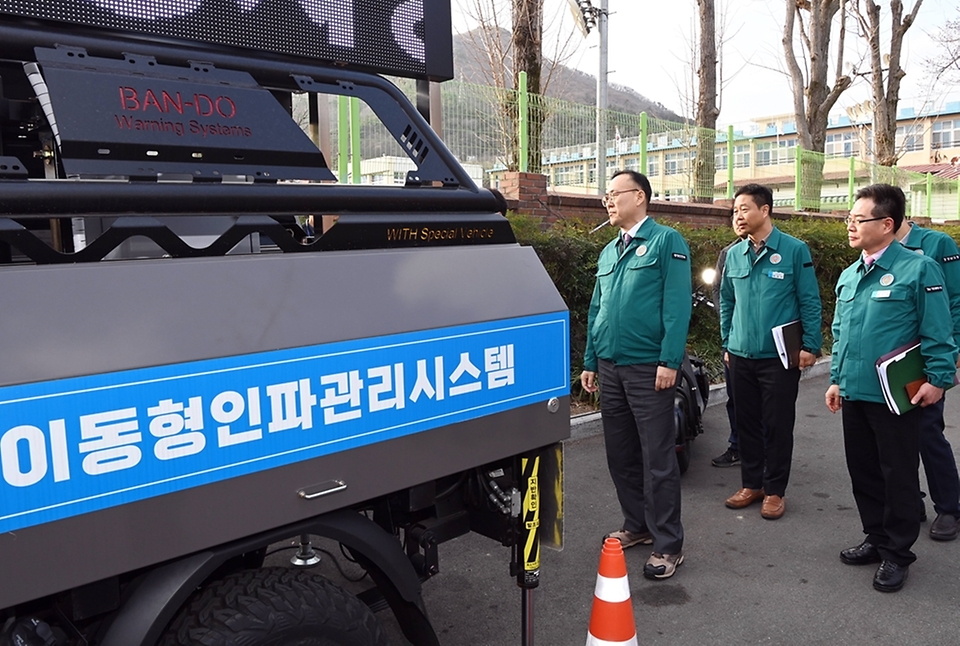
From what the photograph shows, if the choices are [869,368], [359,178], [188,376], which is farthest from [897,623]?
[359,178]

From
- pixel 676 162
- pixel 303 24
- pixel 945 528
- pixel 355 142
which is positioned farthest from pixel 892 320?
pixel 676 162

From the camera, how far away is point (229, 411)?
186cm

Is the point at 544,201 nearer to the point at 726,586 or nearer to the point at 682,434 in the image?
the point at 682,434

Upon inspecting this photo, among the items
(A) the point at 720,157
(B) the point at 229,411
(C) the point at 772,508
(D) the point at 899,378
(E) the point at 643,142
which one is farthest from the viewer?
(A) the point at 720,157

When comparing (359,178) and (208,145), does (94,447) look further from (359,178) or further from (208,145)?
(359,178)

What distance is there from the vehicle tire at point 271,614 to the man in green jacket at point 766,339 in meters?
3.38

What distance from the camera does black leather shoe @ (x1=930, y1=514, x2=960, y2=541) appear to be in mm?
4414

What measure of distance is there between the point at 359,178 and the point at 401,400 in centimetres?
681

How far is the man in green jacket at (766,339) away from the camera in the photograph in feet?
15.7

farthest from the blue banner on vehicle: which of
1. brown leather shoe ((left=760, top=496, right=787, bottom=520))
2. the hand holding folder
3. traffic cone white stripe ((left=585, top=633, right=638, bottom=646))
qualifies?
brown leather shoe ((left=760, top=496, right=787, bottom=520))

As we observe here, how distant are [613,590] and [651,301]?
1.69 m

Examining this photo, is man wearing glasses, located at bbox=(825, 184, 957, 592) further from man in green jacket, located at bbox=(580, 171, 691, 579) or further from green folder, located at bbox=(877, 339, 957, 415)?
man in green jacket, located at bbox=(580, 171, 691, 579)

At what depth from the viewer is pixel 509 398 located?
253cm

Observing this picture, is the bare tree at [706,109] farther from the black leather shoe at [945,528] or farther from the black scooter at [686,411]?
the black leather shoe at [945,528]
